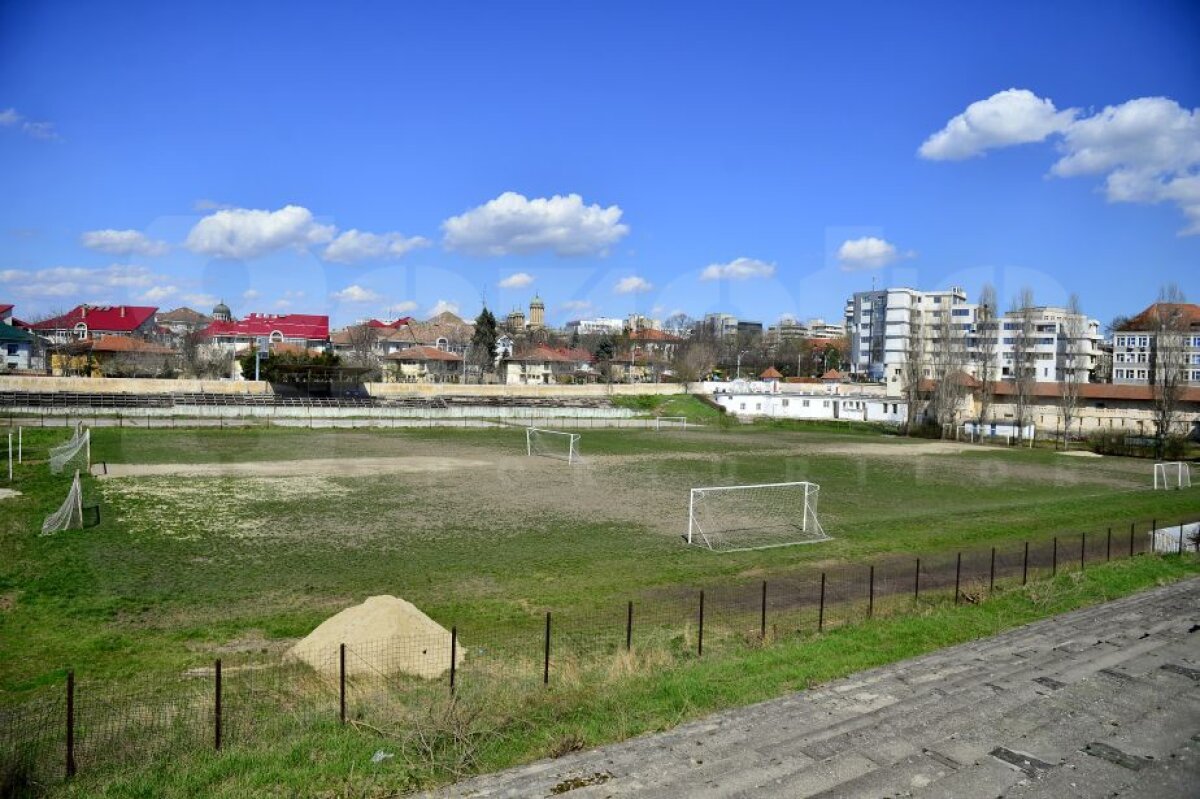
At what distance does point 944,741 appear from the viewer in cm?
873

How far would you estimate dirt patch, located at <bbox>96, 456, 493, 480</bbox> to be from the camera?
102ft

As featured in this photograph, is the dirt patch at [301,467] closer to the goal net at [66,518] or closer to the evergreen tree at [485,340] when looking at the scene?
the goal net at [66,518]

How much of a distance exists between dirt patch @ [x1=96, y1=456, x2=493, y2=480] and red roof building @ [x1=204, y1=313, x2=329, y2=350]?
58182 mm

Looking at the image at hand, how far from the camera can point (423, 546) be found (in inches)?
798

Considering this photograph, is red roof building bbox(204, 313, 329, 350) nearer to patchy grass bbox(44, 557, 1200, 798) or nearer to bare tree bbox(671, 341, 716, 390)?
bare tree bbox(671, 341, 716, 390)

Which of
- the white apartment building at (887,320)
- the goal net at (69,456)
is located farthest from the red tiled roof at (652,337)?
the goal net at (69,456)

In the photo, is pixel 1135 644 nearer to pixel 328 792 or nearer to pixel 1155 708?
pixel 1155 708

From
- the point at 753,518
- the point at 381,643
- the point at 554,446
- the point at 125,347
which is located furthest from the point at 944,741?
the point at 125,347

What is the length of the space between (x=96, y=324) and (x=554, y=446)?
7091 centimetres

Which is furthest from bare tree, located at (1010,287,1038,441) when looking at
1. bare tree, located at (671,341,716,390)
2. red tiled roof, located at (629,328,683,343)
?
red tiled roof, located at (629,328,683,343)

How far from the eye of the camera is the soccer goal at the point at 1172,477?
120ft

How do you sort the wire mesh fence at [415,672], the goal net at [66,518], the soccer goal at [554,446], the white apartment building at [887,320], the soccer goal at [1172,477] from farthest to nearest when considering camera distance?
the white apartment building at [887,320] < the soccer goal at [554,446] < the soccer goal at [1172,477] < the goal net at [66,518] < the wire mesh fence at [415,672]

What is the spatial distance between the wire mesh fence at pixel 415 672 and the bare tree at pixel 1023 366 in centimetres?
4860

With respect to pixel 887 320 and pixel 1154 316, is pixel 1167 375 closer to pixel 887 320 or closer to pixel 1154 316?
pixel 1154 316
